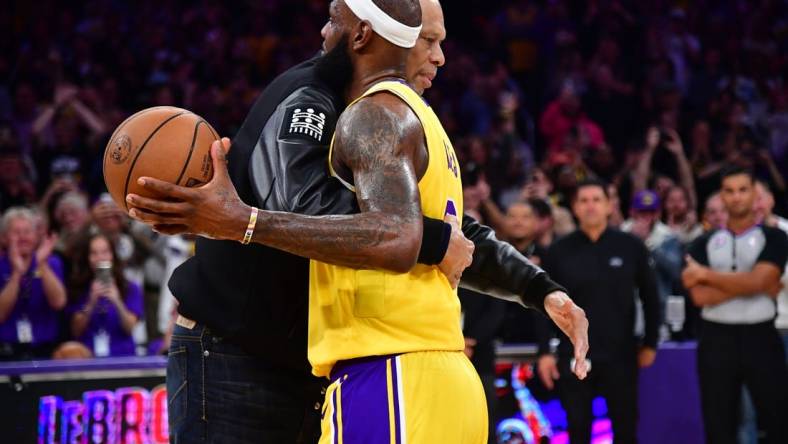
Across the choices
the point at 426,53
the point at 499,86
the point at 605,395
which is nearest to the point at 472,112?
the point at 499,86

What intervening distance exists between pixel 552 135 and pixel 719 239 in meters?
4.72

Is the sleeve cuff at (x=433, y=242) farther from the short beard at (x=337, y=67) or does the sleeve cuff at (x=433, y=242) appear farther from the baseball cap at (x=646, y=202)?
the baseball cap at (x=646, y=202)

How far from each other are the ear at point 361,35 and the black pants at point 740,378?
5.50m

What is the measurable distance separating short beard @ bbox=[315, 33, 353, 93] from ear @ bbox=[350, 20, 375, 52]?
3cm

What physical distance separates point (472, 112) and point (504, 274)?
31.1 feet

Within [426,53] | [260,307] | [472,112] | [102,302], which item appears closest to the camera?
[260,307]

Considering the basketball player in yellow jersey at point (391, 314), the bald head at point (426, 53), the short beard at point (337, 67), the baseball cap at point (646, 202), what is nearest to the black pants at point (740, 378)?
the baseball cap at point (646, 202)

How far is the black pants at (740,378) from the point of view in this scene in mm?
7906

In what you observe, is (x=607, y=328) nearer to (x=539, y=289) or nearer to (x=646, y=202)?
(x=646, y=202)

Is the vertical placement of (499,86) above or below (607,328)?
above

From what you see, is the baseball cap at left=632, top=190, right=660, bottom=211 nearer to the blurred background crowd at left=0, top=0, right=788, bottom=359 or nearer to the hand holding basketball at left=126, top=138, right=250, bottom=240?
the blurred background crowd at left=0, top=0, right=788, bottom=359

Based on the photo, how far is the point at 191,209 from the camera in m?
2.78

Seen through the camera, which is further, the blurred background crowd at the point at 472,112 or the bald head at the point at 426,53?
the blurred background crowd at the point at 472,112

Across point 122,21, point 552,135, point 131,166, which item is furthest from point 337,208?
point 122,21
